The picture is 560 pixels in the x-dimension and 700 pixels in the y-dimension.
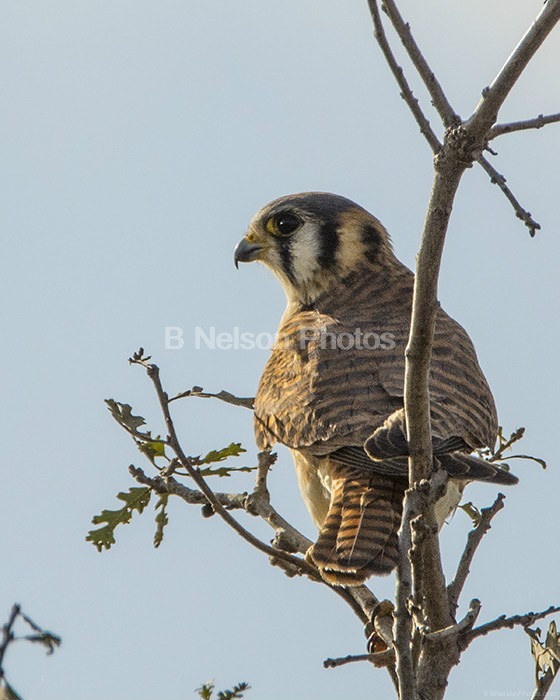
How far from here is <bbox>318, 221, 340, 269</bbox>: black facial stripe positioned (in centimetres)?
635

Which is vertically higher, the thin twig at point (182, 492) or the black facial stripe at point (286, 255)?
the black facial stripe at point (286, 255)

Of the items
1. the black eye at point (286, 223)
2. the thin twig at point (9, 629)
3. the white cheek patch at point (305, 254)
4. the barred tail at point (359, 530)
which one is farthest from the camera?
the black eye at point (286, 223)

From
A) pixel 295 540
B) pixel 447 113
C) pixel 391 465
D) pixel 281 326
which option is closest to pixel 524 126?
pixel 447 113

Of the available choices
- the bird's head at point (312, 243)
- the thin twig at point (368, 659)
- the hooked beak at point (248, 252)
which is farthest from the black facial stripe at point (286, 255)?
the thin twig at point (368, 659)

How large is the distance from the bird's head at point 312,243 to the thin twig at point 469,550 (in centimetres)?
266

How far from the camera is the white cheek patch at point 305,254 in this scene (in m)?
6.29

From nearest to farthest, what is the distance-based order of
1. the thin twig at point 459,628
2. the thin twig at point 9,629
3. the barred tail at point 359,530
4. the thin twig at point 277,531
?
the thin twig at point 9,629 < the thin twig at point 459,628 < the thin twig at point 277,531 < the barred tail at point 359,530

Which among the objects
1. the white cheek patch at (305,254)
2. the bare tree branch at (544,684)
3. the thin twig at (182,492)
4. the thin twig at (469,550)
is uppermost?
the white cheek patch at (305,254)

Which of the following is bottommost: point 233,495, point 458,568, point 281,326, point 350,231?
point 458,568

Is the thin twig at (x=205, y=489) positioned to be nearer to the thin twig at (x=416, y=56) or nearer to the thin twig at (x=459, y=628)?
the thin twig at (x=459, y=628)

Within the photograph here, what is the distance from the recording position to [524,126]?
2.78 m

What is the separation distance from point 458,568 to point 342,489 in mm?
787

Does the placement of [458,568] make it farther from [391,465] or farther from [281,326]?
[281,326]

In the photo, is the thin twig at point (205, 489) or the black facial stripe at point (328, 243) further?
the black facial stripe at point (328, 243)
